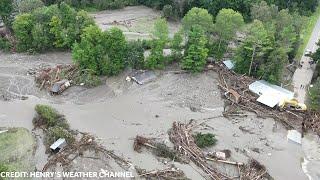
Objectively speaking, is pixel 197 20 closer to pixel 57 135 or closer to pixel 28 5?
pixel 57 135

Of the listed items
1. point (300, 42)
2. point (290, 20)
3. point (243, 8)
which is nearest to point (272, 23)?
point (290, 20)

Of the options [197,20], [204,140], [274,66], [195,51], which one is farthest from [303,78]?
[204,140]

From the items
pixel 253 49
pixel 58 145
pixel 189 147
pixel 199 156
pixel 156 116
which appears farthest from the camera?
pixel 253 49

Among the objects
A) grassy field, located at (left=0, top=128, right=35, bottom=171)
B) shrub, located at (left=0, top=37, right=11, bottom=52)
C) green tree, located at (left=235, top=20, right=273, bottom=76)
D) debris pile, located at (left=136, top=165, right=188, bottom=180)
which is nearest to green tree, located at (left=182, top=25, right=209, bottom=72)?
green tree, located at (left=235, top=20, right=273, bottom=76)

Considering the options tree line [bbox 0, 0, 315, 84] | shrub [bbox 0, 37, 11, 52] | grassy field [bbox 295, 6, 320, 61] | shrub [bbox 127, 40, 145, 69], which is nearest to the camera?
tree line [bbox 0, 0, 315, 84]

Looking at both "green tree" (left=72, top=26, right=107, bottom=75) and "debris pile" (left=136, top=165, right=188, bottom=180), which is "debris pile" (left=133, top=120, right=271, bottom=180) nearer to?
"debris pile" (left=136, top=165, right=188, bottom=180)
